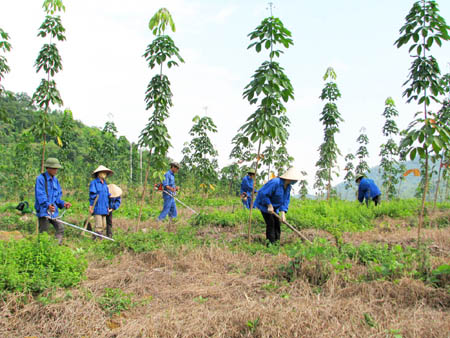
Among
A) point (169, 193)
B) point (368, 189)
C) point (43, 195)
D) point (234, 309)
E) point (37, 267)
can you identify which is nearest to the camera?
point (234, 309)

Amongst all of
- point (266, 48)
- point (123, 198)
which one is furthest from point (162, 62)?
point (123, 198)

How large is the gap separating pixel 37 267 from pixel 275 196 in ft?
13.5

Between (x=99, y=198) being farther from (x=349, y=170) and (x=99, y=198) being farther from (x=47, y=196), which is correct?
(x=349, y=170)

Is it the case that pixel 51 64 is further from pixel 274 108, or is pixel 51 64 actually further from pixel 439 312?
pixel 439 312

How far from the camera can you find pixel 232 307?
12.2 feet

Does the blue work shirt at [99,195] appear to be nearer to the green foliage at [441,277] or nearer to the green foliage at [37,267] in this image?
the green foliage at [37,267]

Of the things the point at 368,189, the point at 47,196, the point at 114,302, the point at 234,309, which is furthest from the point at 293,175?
the point at 368,189

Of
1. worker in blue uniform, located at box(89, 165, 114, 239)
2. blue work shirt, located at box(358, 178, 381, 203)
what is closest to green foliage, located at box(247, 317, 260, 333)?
worker in blue uniform, located at box(89, 165, 114, 239)

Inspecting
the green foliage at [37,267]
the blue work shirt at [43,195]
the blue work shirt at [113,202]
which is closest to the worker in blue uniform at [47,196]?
the blue work shirt at [43,195]

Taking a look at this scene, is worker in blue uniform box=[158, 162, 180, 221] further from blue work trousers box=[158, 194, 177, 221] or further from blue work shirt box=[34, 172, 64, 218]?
blue work shirt box=[34, 172, 64, 218]

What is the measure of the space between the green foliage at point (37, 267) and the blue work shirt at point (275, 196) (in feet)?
11.1

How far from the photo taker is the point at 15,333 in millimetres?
3256

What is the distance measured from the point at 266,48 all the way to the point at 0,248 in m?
5.24

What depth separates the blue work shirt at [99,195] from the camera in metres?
7.23
